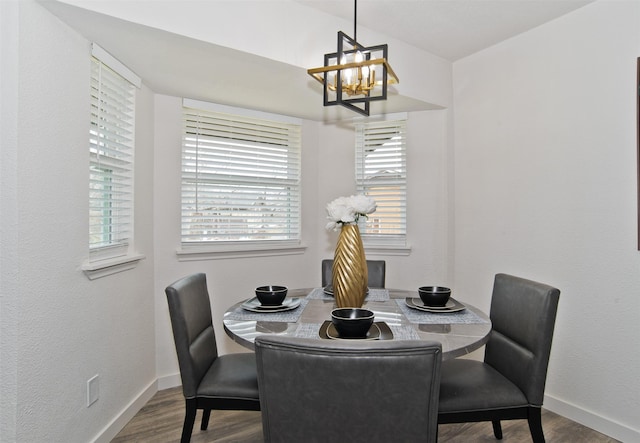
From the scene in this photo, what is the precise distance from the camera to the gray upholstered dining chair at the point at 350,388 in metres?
0.98

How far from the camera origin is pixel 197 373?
1.76 m

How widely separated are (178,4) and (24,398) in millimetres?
1910

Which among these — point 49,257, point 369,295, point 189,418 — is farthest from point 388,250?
point 49,257

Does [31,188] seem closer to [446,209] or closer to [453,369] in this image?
[453,369]

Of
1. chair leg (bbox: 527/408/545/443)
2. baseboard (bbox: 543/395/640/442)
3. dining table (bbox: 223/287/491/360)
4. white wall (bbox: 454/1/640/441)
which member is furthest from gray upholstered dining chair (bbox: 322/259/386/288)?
baseboard (bbox: 543/395/640/442)

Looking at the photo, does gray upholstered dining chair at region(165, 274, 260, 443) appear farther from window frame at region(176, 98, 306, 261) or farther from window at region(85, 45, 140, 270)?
window frame at region(176, 98, 306, 261)

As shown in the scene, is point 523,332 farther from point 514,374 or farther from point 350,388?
point 350,388

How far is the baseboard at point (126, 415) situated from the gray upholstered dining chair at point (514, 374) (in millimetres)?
1767

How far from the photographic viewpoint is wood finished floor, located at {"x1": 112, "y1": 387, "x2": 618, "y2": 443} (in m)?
2.21

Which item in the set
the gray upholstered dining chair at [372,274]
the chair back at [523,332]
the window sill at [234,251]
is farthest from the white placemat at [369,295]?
the window sill at [234,251]

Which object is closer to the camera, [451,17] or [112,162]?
[112,162]

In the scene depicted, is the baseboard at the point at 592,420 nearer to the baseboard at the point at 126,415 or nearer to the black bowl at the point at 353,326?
the black bowl at the point at 353,326

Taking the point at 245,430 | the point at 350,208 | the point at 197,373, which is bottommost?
the point at 245,430

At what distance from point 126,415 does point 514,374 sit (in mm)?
2174
